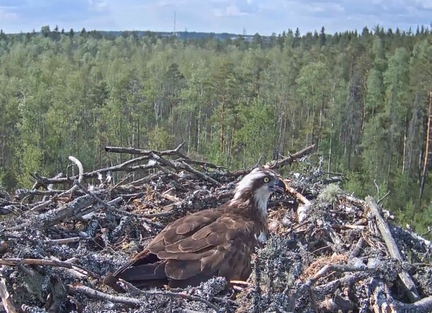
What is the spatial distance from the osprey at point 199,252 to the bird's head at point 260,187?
0.64 ft

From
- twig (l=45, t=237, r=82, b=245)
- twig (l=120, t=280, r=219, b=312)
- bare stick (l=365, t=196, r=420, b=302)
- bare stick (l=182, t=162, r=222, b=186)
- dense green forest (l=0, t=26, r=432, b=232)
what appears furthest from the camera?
dense green forest (l=0, t=26, r=432, b=232)

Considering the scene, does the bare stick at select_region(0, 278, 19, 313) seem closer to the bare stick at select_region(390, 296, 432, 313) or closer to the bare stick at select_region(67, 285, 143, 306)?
the bare stick at select_region(67, 285, 143, 306)

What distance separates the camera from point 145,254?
4.45 m

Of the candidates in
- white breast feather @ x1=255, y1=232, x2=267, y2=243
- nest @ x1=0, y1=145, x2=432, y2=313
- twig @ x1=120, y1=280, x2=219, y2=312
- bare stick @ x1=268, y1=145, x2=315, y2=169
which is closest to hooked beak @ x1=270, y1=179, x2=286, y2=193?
nest @ x1=0, y1=145, x2=432, y2=313

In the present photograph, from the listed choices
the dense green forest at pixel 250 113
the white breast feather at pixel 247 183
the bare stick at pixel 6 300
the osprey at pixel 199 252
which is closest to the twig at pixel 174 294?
the osprey at pixel 199 252

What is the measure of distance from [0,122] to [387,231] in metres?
47.7

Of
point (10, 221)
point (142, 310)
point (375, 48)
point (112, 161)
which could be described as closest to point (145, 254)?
point (142, 310)

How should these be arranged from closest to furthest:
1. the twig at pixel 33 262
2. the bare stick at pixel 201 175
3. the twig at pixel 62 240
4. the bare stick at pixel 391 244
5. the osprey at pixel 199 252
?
1. the twig at pixel 33 262
2. the bare stick at pixel 391 244
3. the osprey at pixel 199 252
4. the twig at pixel 62 240
5. the bare stick at pixel 201 175

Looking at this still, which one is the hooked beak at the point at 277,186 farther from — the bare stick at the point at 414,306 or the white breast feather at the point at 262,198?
the bare stick at the point at 414,306

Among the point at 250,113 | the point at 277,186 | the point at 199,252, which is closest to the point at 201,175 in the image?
the point at 277,186

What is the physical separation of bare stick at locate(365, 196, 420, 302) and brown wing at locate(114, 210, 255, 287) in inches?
41.0

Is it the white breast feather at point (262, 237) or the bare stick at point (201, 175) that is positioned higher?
the bare stick at point (201, 175)

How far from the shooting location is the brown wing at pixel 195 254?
4.29 meters

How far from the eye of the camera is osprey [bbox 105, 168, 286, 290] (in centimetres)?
429
